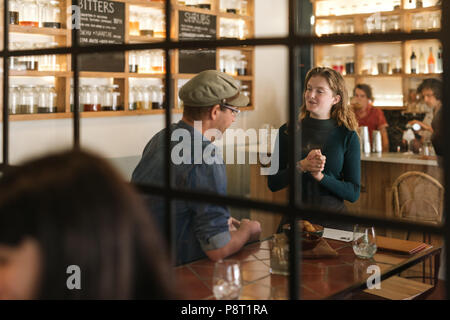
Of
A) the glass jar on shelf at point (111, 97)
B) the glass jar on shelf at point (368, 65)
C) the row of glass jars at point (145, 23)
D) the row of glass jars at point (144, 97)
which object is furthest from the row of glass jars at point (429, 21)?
the glass jar on shelf at point (368, 65)

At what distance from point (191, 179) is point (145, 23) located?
2.63 m

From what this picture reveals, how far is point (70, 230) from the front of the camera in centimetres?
47

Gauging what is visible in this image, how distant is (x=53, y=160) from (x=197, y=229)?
2.39 feet

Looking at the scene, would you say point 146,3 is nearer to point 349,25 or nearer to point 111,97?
point 111,97

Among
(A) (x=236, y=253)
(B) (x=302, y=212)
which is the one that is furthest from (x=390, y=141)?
(B) (x=302, y=212)

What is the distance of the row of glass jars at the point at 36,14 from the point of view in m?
3.33

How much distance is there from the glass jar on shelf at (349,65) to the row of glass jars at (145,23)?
2461 millimetres

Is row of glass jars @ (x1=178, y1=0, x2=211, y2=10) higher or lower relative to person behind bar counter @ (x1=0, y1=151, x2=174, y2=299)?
higher

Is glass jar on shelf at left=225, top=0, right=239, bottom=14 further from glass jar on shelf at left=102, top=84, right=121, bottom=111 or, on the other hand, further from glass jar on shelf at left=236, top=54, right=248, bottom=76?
glass jar on shelf at left=102, top=84, right=121, bottom=111

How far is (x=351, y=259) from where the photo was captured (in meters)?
1.58

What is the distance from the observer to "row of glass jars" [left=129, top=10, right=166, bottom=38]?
11.4ft

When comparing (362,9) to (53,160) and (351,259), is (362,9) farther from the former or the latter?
(53,160)

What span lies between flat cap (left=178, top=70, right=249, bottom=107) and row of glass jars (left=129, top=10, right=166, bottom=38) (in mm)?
1889

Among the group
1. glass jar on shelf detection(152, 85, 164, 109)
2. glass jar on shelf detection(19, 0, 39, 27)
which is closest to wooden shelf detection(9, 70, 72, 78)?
glass jar on shelf detection(19, 0, 39, 27)
